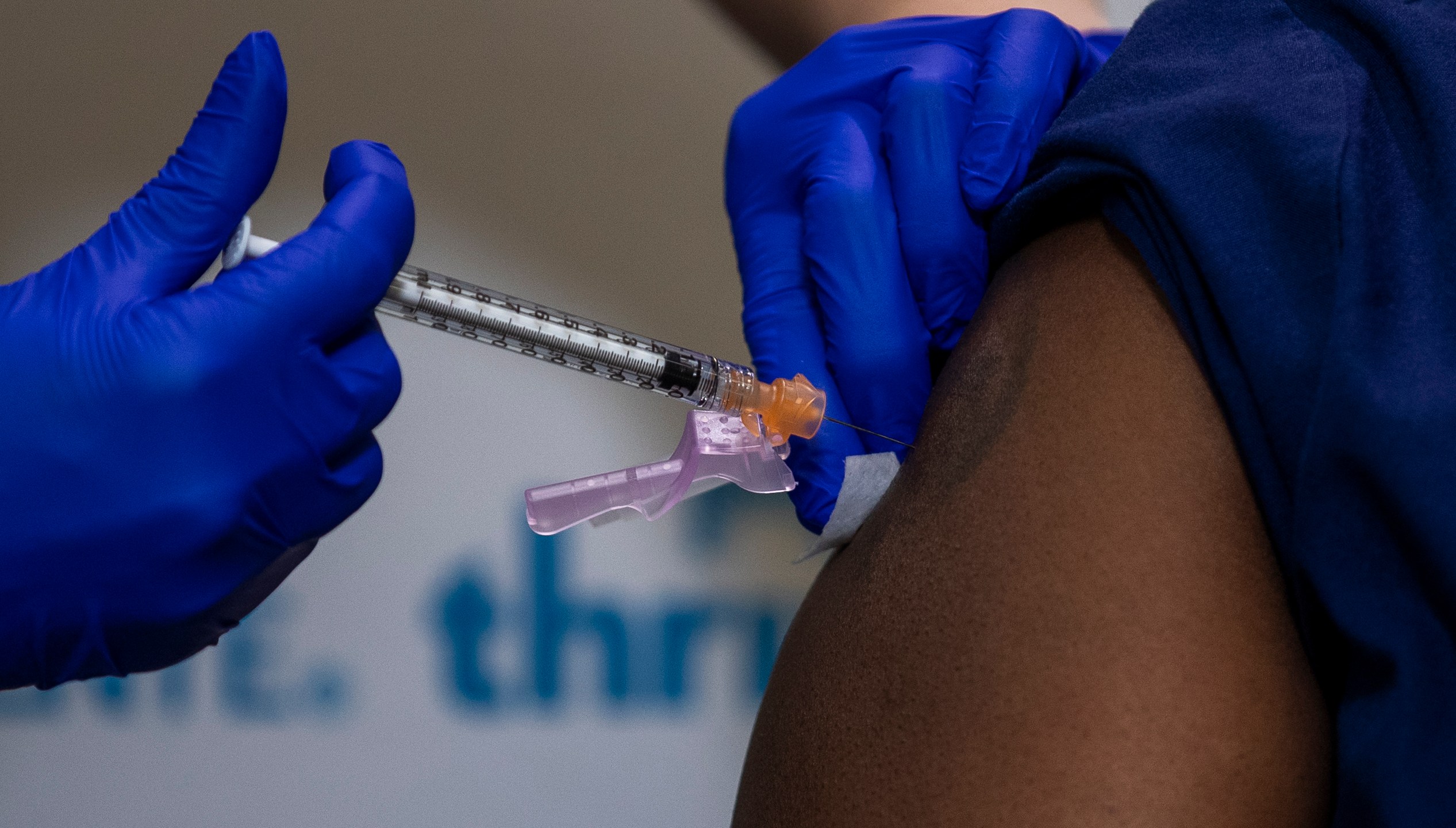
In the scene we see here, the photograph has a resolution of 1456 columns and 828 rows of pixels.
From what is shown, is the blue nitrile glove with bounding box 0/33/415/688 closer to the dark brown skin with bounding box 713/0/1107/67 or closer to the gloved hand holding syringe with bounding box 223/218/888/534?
the gloved hand holding syringe with bounding box 223/218/888/534

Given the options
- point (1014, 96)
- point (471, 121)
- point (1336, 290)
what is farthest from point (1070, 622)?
point (471, 121)

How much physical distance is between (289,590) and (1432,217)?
181 cm

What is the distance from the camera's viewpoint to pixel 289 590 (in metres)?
1.77

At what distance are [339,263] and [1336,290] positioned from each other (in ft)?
2.08

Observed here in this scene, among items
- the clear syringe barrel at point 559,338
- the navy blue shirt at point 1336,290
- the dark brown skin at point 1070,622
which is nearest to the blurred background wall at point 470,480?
the clear syringe barrel at point 559,338

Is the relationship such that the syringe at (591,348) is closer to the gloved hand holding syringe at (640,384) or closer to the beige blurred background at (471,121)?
the gloved hand holding syringe at (640,384)

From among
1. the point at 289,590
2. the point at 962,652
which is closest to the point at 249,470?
the point at 962,652

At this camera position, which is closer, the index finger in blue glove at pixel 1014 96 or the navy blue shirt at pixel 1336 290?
the navy blue shirt at pixel 1336 290

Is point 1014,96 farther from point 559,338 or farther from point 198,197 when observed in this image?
point 198,197

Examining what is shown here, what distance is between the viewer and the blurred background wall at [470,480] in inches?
67.4

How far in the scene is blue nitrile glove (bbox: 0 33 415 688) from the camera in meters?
0.62

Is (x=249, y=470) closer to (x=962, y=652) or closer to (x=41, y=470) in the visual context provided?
(x=41, y=470)

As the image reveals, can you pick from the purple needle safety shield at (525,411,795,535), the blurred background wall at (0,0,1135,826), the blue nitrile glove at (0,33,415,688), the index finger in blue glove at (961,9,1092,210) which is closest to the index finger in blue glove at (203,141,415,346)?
the blue nitrile glove at (0,33,415,688)

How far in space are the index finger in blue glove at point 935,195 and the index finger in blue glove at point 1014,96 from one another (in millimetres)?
17
